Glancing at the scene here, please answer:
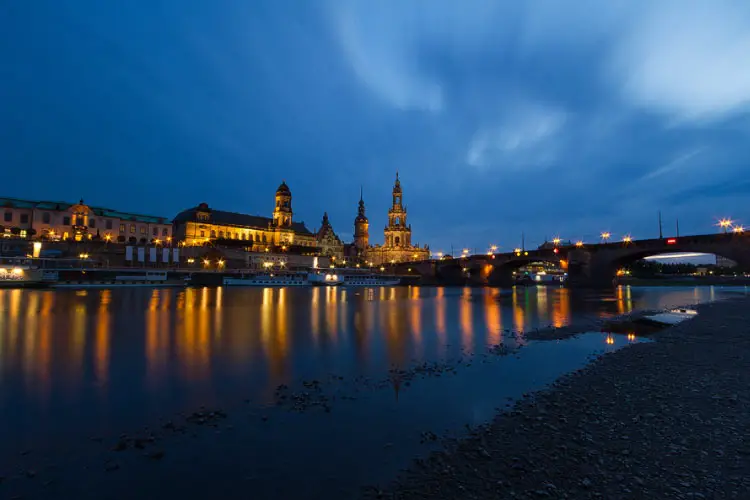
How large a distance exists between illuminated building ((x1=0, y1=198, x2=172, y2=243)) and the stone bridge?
88.5m

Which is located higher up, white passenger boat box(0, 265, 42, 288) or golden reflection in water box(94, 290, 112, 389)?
white passenger boat box(0, 265, 42, 288)

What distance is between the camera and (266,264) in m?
Answer: 116

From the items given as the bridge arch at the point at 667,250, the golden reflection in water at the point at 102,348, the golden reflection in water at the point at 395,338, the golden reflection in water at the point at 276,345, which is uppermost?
the bridge arch at the point at 667,250

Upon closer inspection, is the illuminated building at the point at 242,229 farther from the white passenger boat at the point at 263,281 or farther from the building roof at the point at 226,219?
the white passenger boat at the point at 263,281

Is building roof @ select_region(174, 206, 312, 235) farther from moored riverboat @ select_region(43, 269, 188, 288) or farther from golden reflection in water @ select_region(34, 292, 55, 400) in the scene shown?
golden reflection in water @ select_region(34, 292, 55, 400)

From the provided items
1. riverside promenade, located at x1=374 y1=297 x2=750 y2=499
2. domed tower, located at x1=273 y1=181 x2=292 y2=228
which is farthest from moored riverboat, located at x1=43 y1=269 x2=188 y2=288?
riverside promenade, located at x1=374 y1=297 x2=750 y2=499

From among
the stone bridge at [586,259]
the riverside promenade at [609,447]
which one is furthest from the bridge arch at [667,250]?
the riverside promenade at [609,447]

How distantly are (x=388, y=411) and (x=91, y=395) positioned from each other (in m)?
8.09

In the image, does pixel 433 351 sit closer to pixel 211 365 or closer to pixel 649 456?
pixel 211 365

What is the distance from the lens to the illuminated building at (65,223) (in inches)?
3398

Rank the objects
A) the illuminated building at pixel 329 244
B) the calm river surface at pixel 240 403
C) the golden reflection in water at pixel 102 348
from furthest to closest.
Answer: the illuminated building at pixel 329 244, the golden reflection in water at pixel 102 348, the calm river surface at pixel 240 403

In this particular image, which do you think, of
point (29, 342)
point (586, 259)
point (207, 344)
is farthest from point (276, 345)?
point (586, 259)

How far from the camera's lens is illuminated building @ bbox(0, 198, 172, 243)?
8631 centimetres

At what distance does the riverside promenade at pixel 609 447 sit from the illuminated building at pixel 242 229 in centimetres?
11809
